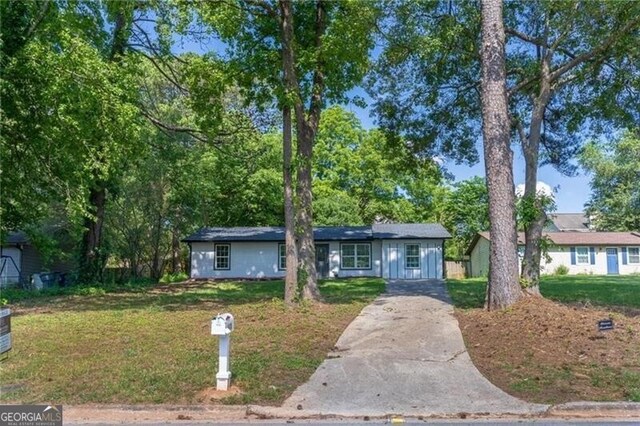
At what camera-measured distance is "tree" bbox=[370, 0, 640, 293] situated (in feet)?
42.1

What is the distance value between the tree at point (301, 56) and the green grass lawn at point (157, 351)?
2339mm

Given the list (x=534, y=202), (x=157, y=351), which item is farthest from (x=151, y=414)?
(x=534, y=202)

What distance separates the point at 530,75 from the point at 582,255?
24.8m

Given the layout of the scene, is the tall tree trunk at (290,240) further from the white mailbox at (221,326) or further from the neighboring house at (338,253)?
the neighboring house at (338,253)

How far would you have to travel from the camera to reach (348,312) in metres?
12.0

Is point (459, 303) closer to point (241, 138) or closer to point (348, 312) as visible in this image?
point (348, 312)

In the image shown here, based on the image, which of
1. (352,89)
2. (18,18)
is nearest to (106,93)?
(18,18)

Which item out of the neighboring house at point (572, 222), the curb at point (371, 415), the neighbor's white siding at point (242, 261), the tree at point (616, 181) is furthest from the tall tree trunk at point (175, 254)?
the neighboring house at point (572, 222)

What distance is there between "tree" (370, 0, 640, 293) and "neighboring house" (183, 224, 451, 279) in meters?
8.63

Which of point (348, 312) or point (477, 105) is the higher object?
point (477, 105)

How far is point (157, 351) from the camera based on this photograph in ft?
26.5

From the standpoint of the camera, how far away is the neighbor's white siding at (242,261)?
27.4 m

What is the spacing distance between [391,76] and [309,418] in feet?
43.2

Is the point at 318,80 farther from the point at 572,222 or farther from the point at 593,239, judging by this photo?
the point at 572,222
